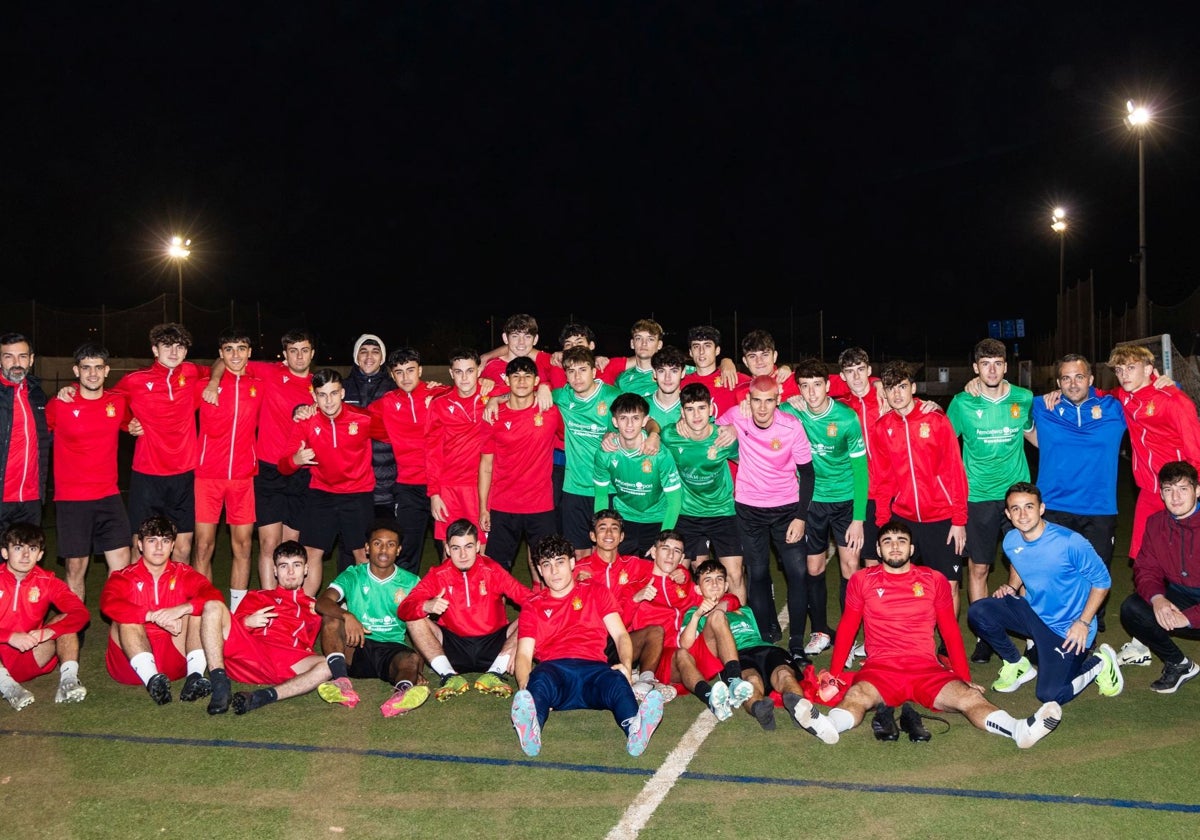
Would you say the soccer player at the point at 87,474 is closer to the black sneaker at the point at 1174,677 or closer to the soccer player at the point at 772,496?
the soccer player at the point at 772,496

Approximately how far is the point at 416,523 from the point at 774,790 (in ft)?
12.4

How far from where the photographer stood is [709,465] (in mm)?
6367

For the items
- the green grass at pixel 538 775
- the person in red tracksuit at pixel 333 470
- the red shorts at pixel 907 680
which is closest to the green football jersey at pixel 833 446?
the red shorts at pixel 907 680

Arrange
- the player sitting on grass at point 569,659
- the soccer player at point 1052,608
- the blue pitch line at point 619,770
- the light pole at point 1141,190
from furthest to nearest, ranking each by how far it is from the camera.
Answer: the light pole at point 1141,190 < the soccer player at point 1052,608 < the player sitting on grass at point 569,659 < the blue pitch line at point 619,770

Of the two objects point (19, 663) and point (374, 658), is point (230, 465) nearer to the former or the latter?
point (19, 663)

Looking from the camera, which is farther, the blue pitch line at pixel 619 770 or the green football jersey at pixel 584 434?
the green football jersey at pixel 584 434

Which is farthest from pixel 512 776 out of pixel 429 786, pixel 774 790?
pixel 774 790

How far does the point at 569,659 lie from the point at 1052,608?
2715 mm

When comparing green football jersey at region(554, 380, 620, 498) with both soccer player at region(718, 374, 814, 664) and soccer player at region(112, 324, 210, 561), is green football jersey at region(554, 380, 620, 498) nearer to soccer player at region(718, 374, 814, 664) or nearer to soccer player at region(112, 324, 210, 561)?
soccer player at region(718, 374, 814, 664)

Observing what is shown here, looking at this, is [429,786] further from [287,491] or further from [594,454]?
[287,491]

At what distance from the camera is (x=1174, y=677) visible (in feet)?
18.3

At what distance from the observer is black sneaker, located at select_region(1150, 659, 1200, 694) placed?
556cm

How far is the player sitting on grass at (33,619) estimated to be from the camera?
550cm

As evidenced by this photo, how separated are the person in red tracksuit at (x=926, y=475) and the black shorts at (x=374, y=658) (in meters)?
3.28
